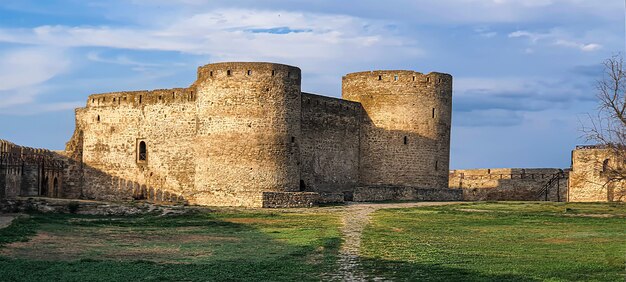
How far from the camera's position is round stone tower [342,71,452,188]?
43438 mm

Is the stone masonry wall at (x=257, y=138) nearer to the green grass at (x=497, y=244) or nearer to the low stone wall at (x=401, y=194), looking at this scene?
the low stone wall at (x=401, y=194)

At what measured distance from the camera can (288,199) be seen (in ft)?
115

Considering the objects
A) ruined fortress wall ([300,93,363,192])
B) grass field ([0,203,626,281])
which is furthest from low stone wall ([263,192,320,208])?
ruined fortress wall ([300,93,363,192])

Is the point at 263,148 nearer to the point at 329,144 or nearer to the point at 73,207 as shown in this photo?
the point at 329,144

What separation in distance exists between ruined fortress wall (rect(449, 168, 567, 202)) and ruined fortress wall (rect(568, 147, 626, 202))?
9.28 feet

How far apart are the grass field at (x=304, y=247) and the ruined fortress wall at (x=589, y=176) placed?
12381 mm

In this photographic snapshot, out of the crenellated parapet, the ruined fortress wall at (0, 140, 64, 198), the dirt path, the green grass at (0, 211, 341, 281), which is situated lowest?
the green grass at (0, 211, 341, 281)

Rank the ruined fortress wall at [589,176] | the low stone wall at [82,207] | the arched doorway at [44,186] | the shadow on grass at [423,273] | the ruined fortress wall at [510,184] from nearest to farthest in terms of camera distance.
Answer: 1. the shadow on grass at [423,273]
2. the low stone wall at [82,207]
3. the arched doorway at [44,186]
4. the ruined fortress wall at [589,176]
5. the ruined fortress wall at [510,184]

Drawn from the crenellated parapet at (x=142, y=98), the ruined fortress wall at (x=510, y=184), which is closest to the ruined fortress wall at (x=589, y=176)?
the ruined fortress wall at (x=510, y=184)

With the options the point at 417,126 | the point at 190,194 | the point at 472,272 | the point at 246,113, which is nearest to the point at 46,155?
the point at 190,194

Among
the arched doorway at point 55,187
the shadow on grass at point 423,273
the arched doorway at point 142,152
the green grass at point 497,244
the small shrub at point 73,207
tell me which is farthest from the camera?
the arched doorway at point 55,187

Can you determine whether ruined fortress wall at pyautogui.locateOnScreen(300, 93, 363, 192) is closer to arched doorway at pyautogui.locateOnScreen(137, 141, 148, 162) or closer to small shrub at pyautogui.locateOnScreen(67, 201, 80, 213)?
arched doorway at pyautogui.locateOnScreen(137, 141, 148, 162)

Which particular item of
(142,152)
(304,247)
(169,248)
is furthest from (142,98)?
(304,247)

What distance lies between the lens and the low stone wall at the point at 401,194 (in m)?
39.9
